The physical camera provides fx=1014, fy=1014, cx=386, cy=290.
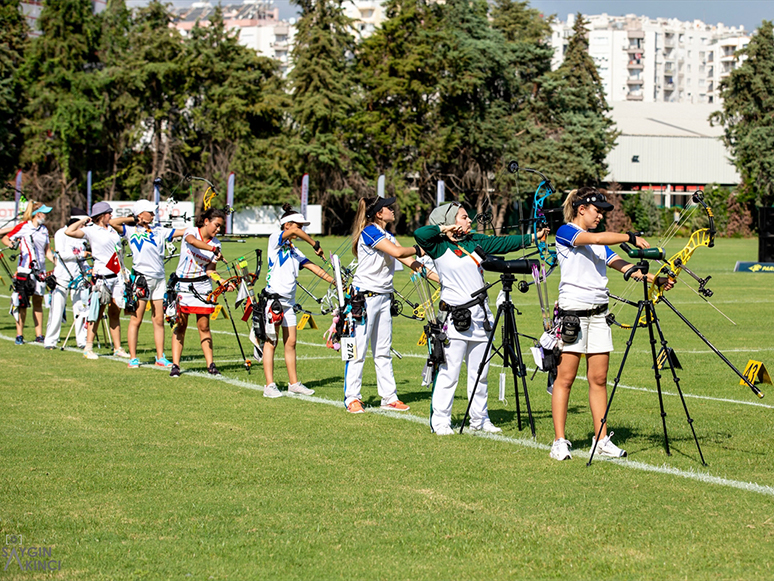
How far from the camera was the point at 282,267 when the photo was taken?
11164 millimetres

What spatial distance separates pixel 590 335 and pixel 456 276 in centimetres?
135

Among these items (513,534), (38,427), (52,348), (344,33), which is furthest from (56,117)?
(513,534)

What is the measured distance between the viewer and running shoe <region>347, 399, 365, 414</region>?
10.1 metres

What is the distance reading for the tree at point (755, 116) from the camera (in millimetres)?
81312

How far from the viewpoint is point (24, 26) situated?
264 feet

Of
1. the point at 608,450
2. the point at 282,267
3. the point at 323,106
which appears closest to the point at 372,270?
the point at 282,267

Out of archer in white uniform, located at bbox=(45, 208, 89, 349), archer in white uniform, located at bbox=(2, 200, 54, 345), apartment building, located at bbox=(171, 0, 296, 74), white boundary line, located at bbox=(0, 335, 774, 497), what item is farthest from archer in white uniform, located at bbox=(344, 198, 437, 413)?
apartment building, located at bbox=(171, 0, 296, 74)

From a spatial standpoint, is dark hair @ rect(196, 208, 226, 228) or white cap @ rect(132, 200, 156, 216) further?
white cap @ rect(132, 200, 156, 216)

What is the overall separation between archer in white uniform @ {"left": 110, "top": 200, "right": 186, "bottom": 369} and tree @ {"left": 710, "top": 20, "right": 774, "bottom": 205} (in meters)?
75.3

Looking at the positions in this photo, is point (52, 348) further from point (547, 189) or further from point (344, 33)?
point (344, 33)

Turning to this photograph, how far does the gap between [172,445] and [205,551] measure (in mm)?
2978

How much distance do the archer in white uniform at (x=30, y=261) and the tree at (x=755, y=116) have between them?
7369cm

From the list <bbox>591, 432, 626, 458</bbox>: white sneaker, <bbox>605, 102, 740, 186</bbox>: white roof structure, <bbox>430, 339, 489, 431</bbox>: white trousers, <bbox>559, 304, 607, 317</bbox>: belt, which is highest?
<bbox>605, 102, 740, 186</bbox>: white roof structure

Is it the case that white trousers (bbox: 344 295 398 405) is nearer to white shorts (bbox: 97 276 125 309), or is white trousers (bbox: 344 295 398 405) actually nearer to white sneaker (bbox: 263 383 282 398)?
white sneaker (bbox: 263 383 282 398)
